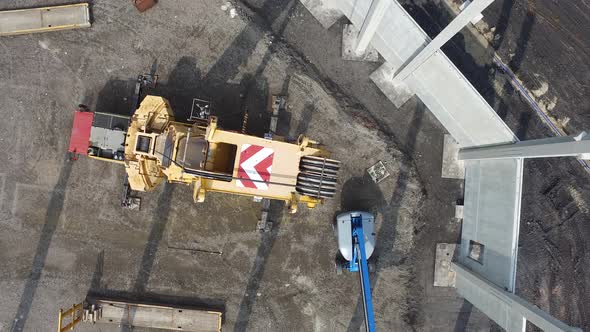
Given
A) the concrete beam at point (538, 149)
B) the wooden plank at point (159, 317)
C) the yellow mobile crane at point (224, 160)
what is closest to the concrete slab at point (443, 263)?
the concrete beam at point (538, 149)

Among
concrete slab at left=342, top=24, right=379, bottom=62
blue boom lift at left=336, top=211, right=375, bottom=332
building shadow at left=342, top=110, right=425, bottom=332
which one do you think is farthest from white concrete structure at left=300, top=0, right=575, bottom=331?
blue boom lift at left=336, top=211, right=375, bottom=332

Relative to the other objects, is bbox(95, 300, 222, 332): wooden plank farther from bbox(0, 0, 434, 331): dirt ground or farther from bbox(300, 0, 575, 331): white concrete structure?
bbox(300, 0, 575, 331): white concrete structure

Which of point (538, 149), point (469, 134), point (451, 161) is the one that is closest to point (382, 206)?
point (451, 161)

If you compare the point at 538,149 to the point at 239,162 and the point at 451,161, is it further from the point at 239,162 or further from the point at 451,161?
the point at 239,162

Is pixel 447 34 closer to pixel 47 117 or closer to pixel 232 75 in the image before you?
pixel 232 75

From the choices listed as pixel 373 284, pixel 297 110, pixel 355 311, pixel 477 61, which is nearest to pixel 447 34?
pixel 477 61

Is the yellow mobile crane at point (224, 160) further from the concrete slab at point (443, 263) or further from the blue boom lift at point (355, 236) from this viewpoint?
the concrete slab at point (443, 263)
